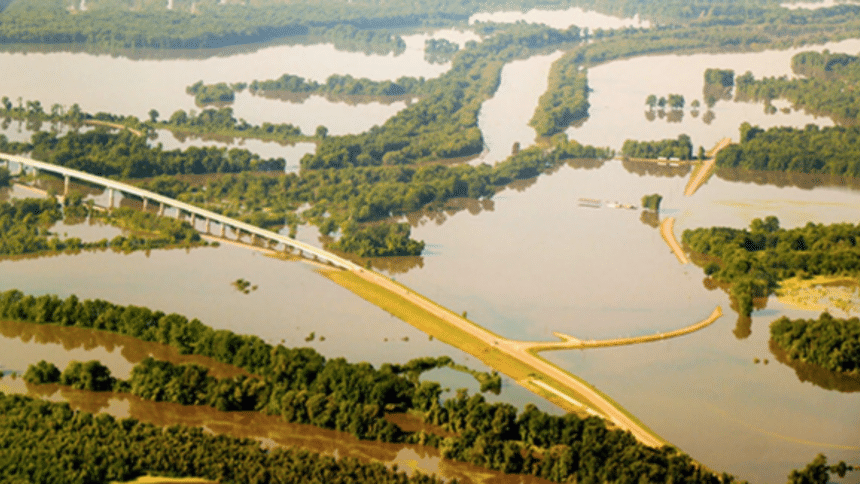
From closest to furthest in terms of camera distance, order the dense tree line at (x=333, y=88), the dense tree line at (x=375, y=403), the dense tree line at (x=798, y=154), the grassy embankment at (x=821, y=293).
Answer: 1. the dense tree line at (x=375, y=403)
2. the grassy embankment at (x=821, y=293)
3. the dense tree line at (x=798, y=154)
4. the dense tree line at (x=333, y=88)

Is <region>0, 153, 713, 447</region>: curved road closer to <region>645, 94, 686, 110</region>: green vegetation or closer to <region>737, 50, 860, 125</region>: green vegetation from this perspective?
<region>645, 94, 686, 110</region>: green vegetation

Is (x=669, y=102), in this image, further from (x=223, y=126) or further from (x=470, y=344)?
(x=470, y=344)

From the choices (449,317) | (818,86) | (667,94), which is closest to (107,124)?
(449,317)

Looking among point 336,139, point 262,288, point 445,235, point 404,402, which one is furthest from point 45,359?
point 336,139

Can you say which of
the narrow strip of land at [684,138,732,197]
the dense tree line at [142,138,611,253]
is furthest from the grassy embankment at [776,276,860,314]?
the dense tree line at [142,138,611,253]

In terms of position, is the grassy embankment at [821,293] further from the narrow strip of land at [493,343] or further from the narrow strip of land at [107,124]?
the narrow strip of land at [107,124]

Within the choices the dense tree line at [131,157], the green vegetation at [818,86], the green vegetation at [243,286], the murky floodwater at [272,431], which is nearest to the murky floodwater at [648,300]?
the green vegetation at [243,286]
